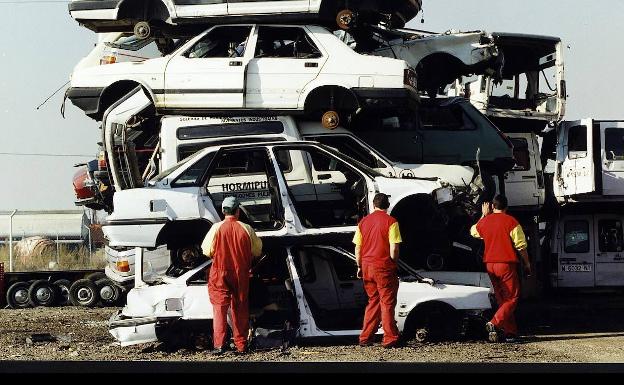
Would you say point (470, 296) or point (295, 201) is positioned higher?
point (295, 201)

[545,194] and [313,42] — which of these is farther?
[545,194]

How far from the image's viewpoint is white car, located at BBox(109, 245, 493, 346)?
31.0 feet

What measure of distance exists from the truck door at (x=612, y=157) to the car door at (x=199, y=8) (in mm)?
6307

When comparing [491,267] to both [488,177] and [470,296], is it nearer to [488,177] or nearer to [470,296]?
[470,296]

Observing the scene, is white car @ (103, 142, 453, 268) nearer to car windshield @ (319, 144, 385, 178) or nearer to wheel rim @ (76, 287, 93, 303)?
car windshield @ (319, 144, 385, 178)

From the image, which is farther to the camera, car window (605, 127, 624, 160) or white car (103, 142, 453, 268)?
car window (605, 127, 624, 160)

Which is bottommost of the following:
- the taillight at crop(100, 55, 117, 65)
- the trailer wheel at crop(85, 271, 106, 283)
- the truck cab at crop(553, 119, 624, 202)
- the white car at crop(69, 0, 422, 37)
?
the trailer wheel at crop(85, 271, 106, 283)

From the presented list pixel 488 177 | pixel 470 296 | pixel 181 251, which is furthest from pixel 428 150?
pixel 181 251

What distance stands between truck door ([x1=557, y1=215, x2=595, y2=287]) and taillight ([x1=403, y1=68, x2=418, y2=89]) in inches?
197

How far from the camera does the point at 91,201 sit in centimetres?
1370

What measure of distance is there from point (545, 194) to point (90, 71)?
23.0ft

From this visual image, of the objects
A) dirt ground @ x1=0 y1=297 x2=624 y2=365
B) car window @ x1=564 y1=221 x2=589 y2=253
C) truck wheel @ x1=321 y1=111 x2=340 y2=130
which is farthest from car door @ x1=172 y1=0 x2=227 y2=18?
car window @ x1=564 y1=221 x2=589 y2=253

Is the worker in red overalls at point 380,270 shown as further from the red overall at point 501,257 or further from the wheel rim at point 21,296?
the wheel rim at point 21,296

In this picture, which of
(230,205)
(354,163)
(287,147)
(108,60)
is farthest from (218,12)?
(230,205)
